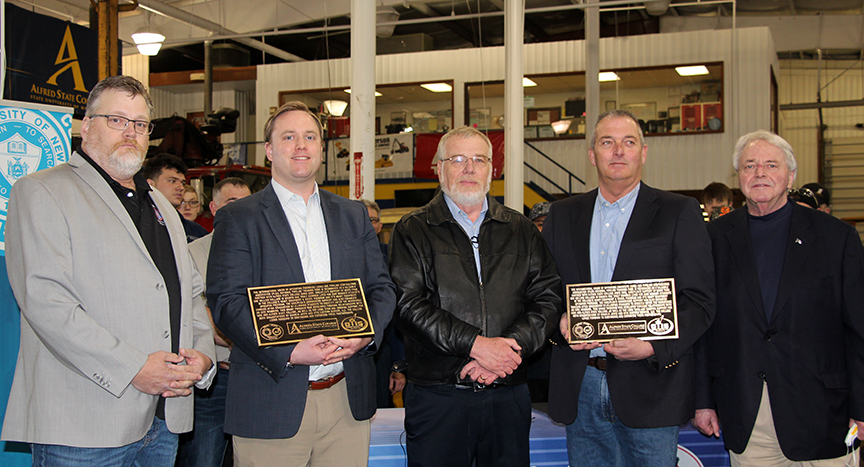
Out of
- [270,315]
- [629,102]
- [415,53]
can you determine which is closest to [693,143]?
[629,102]

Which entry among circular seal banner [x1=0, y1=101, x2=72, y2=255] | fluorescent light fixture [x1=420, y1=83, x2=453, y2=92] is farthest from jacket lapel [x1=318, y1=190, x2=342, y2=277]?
fluorescent light fixture [x1=420, y1=83, x2=453, y2=92]

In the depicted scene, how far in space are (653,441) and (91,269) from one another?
2.31 m

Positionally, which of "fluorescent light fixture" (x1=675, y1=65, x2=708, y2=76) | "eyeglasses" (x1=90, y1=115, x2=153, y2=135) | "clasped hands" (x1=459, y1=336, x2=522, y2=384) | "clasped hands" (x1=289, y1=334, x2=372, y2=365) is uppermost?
"fluorescent light fixture" (x1=675, y1=65, x2=708, y2=76)

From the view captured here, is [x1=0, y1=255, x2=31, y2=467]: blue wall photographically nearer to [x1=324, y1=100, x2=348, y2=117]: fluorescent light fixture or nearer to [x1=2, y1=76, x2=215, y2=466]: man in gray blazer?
[x1=2, y1=76, x2=215, y2=466]: man in gray blazer

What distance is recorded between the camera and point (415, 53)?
60.1 ft

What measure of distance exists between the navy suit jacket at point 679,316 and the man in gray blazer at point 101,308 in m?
1.57

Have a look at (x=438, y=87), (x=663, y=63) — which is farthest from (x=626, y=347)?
(x=438, y=87)

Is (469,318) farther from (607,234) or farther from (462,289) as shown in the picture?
(607,234)

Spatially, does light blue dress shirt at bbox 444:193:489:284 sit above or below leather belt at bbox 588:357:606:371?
above

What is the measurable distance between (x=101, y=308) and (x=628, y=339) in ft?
6.60

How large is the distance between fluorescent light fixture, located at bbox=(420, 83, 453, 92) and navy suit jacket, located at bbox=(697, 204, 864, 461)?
1603cm

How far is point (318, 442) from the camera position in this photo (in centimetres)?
252

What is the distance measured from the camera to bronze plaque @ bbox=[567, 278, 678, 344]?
259 centimetres

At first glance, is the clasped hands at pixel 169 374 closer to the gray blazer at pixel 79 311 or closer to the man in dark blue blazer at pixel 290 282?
the gray blazer at pixel 79 311
